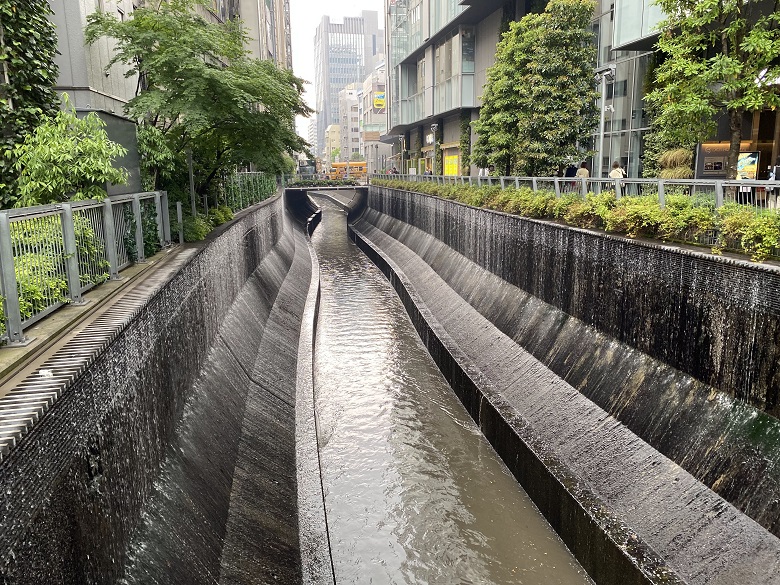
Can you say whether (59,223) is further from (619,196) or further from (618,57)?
(618,57)

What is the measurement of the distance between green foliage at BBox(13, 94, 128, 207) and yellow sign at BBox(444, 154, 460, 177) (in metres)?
35.3

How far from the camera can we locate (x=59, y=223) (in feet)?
23.6

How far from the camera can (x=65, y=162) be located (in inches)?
386

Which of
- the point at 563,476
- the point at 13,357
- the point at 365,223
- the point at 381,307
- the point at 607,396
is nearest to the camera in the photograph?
the point at 13,357

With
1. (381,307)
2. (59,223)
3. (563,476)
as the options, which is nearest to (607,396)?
(563,476)

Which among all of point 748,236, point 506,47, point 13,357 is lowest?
point 13,357

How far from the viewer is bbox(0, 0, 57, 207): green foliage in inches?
452

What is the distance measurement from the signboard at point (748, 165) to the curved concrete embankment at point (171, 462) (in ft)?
47.8

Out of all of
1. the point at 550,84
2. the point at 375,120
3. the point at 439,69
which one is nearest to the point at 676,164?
the point at 550,84

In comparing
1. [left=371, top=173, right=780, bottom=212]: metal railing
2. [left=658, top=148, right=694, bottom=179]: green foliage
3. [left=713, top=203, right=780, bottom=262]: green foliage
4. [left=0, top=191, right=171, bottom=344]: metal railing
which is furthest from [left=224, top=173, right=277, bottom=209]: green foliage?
[left=713, top=203, right=780, bottom=262]: green foliage

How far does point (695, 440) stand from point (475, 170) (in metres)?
33.2

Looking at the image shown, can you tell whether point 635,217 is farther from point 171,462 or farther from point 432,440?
point 171,462

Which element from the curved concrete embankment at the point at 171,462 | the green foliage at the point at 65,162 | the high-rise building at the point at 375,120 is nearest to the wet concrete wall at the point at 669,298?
the curved concrete embankment at the point at 171,462

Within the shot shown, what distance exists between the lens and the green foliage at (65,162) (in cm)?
968
